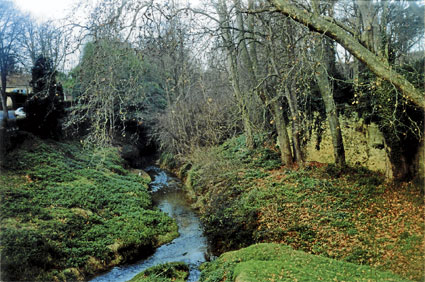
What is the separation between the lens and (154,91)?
2461cm

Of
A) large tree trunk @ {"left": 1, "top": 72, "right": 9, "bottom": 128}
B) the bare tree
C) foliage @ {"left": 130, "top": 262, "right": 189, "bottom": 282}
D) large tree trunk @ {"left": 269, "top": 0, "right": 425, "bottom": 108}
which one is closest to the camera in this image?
large tree trunk @ {"left": 269, "top": 0, "right": 425, "bottom": 108}

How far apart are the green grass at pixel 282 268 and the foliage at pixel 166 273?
87 cm

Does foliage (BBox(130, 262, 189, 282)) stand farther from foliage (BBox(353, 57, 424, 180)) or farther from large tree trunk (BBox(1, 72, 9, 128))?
large tree trunk (BBox(1, 72, 9, 128))

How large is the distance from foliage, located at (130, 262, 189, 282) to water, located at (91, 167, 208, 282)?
0.78ft

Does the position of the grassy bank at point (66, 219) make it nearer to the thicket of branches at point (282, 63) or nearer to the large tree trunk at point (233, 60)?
the thicket of branches at point (282, 63)

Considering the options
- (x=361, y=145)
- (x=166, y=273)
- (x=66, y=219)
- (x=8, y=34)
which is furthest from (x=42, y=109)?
(x=361, y=145)

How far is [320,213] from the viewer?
910cm

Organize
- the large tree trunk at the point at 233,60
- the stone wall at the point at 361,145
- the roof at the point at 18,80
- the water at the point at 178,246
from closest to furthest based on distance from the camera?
the large tree trunk at the point at 233,60 < the water at the point at 178,246 < the stone wall at the point at 361,145 < the roof at the point at 18,80

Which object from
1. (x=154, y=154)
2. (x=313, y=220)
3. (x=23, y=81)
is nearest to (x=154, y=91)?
(x=154, y=154)

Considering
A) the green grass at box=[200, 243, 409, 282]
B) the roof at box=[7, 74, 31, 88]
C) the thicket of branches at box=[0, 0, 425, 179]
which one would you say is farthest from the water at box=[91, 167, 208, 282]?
the roof at box=[7, 74, 31, 88]

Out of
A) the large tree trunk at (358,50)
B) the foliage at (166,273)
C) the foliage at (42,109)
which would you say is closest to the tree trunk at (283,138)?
the foliage at (166,273)

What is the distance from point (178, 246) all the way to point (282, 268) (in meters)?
5.69

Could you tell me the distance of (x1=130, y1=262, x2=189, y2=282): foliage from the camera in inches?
316

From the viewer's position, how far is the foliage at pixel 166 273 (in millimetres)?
8016
